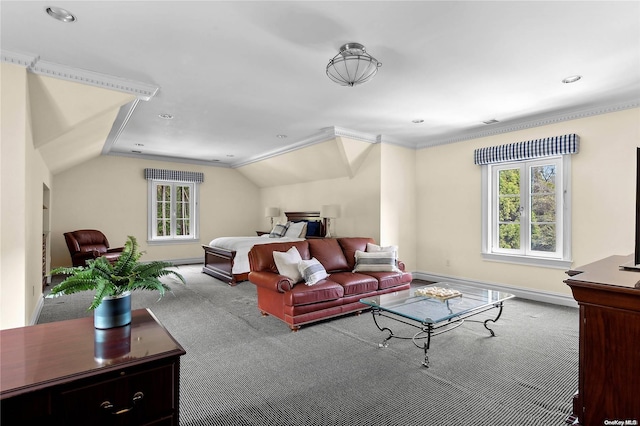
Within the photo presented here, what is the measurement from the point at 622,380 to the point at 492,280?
392 centimetres

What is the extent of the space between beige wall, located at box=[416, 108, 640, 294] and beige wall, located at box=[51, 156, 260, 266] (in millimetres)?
5093

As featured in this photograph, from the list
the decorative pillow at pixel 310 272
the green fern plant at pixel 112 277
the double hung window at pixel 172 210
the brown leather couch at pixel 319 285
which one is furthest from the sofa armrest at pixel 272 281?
the double hung window at pixel 172 210

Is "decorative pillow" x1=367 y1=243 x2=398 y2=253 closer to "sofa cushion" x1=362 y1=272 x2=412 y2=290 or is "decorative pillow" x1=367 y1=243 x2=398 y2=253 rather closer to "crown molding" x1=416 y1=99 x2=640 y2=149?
"sofa cushion" x1=362 y1=272 x2=412 y2=290

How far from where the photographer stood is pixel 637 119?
12.7ft

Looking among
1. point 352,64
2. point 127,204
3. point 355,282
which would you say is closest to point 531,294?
point 355,282

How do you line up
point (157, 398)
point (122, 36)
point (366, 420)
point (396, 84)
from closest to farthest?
point (157, 398) → point (366, 420) → point (122, 36) → point (396, 84)

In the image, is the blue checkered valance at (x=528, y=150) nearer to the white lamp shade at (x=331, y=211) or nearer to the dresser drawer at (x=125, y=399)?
the white lamp shade at (x=331, y=211)

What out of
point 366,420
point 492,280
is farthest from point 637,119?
point 366,420

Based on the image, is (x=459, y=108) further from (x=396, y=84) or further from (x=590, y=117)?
(x=590, y=117)

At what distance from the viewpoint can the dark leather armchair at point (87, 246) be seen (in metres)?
5.88

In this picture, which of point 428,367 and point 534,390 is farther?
point 428,367

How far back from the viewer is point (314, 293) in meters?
3.62

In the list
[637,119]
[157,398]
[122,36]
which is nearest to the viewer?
[157,398]

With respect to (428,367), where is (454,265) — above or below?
above
